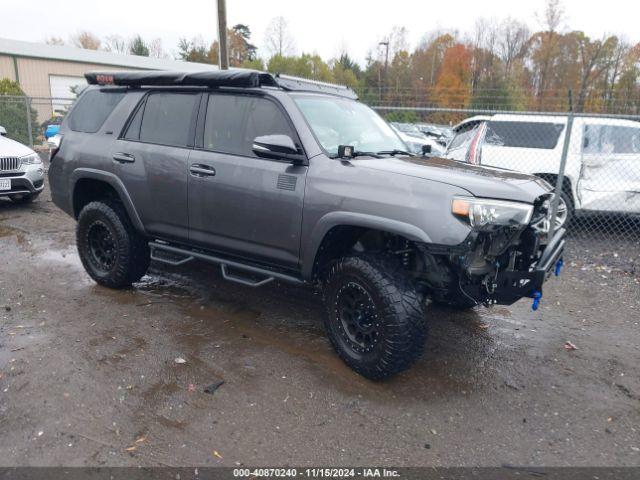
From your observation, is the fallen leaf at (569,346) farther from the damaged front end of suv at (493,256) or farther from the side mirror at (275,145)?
the side mirror at (275,145)

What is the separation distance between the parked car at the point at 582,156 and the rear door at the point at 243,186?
4585 mm

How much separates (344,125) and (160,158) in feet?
5.38

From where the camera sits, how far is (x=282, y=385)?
3.45 metres

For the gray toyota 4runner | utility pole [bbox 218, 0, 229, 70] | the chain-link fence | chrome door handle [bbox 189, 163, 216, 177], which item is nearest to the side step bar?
the gray toyota 4runner

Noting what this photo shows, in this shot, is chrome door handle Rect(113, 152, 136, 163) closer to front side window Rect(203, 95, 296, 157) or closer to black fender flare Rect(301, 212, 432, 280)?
front side window Rect(203, 95, 296, 157)

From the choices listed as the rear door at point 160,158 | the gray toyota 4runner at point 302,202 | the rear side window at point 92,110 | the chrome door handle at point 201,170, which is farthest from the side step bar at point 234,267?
the rear side window at point 92,110

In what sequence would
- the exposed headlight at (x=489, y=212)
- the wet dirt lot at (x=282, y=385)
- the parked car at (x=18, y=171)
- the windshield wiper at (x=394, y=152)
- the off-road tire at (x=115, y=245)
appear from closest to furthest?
1. the wet dirt lot at (x=282, y=385)
2. the exposed headlight at (x=489, y=212)
3. the windshield wiper at (x=394, y=152)
4. the off-road tire at (x=115, y=245)
5. the parked car at (x=18, y=171)

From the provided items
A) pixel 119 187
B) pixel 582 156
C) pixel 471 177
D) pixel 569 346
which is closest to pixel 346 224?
pixel 471 177

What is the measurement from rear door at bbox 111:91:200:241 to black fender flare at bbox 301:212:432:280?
1296 mm

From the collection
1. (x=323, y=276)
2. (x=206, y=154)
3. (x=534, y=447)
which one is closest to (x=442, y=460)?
(x=534, y=447)

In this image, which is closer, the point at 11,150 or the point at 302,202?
the point at 302,202

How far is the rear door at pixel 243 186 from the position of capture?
374 cm

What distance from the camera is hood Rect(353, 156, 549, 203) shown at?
318 centimetres

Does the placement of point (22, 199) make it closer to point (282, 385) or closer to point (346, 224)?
point (282, 385)
